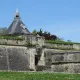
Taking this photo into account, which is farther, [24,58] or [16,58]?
[24,58]

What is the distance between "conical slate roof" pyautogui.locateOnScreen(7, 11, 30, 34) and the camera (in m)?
39.9

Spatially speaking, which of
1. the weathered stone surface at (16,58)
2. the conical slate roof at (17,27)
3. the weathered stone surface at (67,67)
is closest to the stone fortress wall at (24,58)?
the weathered stone surface at (16,58)

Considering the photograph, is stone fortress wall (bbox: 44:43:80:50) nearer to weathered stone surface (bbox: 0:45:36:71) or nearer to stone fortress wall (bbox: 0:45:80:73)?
stone fortress wall (bbox: 0:45:80:73)

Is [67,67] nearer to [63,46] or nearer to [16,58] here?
[16,58]

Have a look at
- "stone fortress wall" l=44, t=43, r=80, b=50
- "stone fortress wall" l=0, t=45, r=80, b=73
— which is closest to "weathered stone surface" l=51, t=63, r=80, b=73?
"stone fortress wall" l=0, t=45, r=80, b=73

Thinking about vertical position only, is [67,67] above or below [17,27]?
below

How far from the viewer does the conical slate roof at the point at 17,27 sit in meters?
39.9

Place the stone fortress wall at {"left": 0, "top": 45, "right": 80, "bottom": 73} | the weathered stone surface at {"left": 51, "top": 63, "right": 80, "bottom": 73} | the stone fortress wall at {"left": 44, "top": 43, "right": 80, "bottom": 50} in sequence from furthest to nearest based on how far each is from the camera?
the stone fortress wall at {"left": 44, "top": 43, "right": 80, "bottom": 50}
the stone fortress wall at {"left": 0, "top": 45, "right": 80, "bottom": 73}
the weathered stone surface at {"left": 51, "top": 63, "right": 80, "bottom": 73}

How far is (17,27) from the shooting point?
40.3 m

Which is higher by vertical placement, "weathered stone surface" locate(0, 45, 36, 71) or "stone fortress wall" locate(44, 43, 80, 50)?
"stone fortress wall" locate(44, 43, 80, 50)

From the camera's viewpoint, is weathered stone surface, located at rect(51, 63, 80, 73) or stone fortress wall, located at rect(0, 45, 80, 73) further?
stone fortress wall, located at rect(0, 45, 80, 73)

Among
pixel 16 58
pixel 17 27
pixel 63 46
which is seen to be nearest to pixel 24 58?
pixel 16 58

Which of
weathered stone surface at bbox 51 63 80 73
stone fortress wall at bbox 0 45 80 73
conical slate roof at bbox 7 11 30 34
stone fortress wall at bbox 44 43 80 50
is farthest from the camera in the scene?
conical slate roof at bbox 7 11 30 34

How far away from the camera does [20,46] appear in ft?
122
